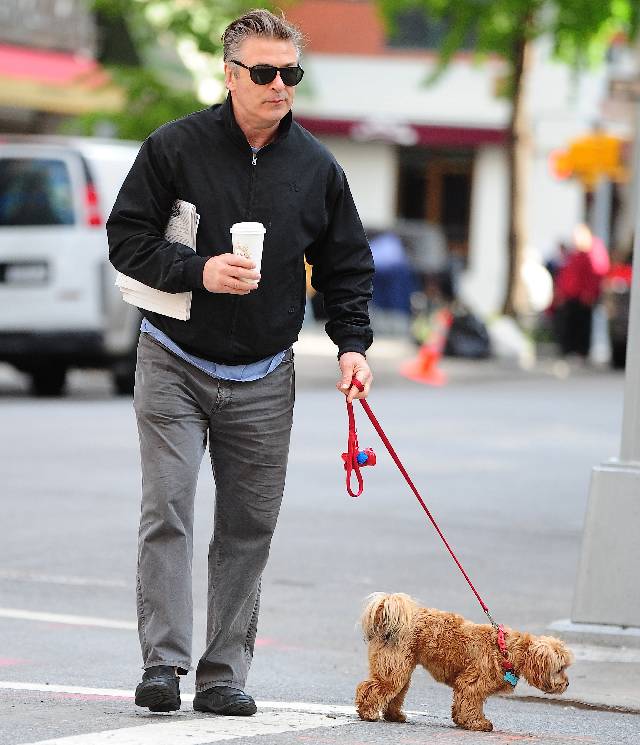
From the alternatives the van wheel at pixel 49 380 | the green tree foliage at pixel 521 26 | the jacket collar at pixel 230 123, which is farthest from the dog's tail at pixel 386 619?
the green tree foliage at pixel 521 26

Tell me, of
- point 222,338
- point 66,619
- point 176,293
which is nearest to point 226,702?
point 222,338

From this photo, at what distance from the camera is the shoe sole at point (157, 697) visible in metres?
5.55

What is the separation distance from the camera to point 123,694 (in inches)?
244

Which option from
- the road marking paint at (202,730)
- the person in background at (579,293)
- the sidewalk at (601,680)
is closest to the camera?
the road marking paint at (202,730)

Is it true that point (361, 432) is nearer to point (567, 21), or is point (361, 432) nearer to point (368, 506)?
point (368, 506)

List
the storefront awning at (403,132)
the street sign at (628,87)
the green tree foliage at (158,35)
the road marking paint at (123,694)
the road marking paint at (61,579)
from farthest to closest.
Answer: the storefront awning at (403,132) < the street sign at (628,87) < the green tree foliage at (158,35) < the road marking paint at (61,579) < the road marking paint at (123,694)

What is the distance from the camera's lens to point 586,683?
22.5 feet

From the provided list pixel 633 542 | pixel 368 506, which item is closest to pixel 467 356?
pixel 368 506

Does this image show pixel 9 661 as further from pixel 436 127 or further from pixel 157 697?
pixel 436 127

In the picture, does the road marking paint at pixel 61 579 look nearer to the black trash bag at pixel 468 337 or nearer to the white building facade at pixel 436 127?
the black trash bag at pixel 468 337

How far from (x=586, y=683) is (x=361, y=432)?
9306 millimetres

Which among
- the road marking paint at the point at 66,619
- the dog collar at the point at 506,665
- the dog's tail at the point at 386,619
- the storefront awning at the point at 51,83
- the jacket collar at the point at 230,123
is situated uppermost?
the storefront awning at the point at 51,83

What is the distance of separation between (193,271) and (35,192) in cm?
1255

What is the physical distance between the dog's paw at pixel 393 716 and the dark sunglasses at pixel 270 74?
5.98 ft
